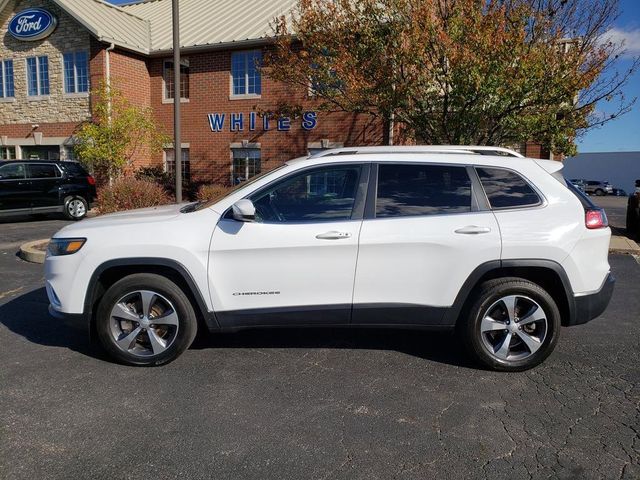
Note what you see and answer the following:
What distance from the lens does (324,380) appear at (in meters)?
3.92

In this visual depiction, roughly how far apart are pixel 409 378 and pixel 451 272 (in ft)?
2.90

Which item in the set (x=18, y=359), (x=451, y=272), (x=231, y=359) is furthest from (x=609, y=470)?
(x=18, y=359)

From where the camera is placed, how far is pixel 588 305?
4.01 meters

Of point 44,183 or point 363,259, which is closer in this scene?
point 363,259

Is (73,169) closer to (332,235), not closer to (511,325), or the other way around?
(332,235)

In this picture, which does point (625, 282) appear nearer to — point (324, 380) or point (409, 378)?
point (409, 378)

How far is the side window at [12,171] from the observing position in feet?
42.0

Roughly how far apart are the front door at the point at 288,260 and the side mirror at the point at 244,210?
10 centimetres

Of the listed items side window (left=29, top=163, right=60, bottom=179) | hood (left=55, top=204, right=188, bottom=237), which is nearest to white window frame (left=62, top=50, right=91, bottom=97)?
side window (left=29, top=163, right=60, bottom=179)

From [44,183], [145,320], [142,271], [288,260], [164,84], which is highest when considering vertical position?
[164,84]

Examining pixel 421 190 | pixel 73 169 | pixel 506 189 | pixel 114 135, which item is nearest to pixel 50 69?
pixel 114 135

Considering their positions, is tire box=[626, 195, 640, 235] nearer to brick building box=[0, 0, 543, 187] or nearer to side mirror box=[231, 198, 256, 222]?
brick building box=[0, 0, 543, 187]

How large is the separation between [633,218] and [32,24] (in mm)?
20632

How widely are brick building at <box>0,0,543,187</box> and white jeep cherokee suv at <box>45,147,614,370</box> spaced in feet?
38.1
